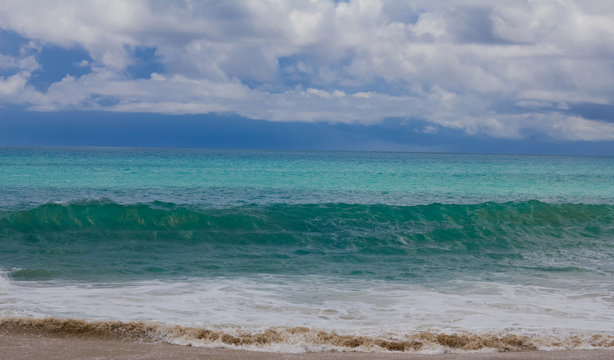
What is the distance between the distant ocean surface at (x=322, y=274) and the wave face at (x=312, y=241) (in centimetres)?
5

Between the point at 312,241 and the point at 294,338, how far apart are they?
317 inches

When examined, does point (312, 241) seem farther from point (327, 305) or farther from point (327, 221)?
point (327, 305)

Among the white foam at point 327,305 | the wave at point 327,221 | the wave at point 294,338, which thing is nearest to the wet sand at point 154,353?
the wave at point 294,338

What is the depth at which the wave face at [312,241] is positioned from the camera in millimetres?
10617

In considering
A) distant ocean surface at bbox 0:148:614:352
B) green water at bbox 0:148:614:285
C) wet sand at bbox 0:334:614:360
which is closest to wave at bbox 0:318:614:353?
distant ocean surface at bbox 0:148:614:352

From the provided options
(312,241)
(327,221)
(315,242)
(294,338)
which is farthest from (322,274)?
(327,221)

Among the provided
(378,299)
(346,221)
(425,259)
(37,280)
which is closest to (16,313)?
(37,280)

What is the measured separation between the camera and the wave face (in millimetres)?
10617

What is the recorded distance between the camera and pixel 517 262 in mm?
11805

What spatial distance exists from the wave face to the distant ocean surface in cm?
5

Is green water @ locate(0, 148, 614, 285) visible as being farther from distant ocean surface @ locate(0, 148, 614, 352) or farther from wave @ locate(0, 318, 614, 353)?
wave @ locate(0, 318, 614, 353)

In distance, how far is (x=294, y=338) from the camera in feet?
19.3

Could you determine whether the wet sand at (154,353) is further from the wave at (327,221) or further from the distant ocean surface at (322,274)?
the wave at (327,221)

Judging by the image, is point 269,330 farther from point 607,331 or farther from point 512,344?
point 607,331
